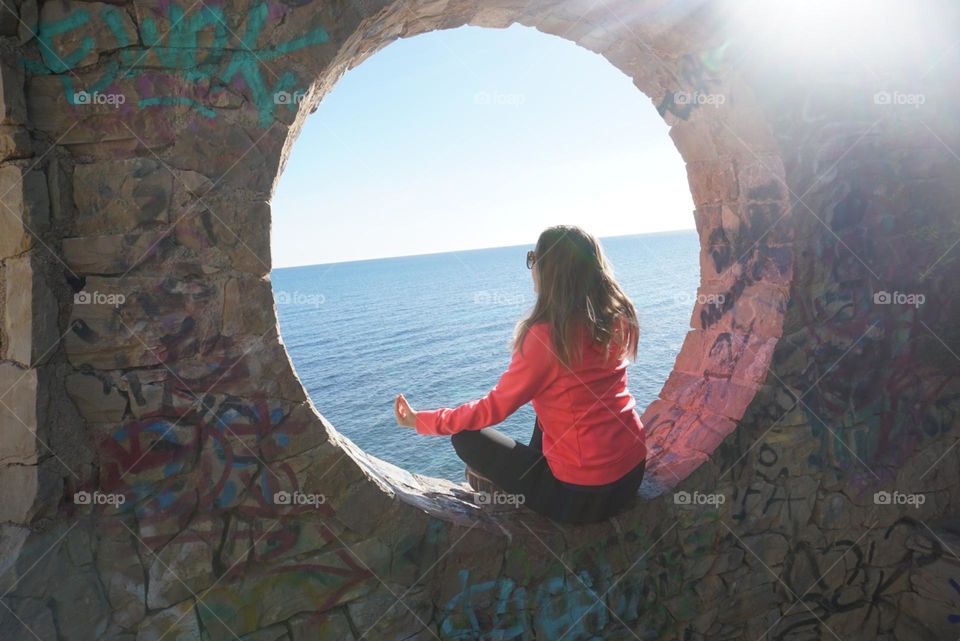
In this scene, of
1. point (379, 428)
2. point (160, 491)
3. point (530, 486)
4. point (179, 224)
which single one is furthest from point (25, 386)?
point (379, 428)

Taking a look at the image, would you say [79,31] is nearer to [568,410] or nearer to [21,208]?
[21,208]

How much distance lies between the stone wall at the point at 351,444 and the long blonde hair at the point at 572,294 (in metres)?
0.89

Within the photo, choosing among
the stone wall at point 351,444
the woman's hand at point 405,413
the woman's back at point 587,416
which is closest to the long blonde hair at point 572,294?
the woman's back at point 587,416

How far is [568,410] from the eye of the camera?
2670mm

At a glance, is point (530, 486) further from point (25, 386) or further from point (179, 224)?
point (25, 386)

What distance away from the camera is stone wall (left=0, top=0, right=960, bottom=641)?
2141 mm

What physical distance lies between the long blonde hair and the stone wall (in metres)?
0.89

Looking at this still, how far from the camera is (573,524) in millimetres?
2840

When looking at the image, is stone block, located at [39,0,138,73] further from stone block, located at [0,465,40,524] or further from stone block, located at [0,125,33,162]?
stone block, located at [0,465,40,524]

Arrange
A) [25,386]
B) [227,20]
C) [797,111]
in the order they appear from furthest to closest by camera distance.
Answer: [797,111], [227,20], [25,386]

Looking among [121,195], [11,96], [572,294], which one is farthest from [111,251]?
[572,294]

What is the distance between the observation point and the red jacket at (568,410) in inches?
101

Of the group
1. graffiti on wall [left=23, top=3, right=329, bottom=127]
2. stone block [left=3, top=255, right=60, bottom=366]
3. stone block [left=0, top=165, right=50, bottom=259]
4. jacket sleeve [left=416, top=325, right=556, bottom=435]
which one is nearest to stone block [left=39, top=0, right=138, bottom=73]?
graffiti on wall [left=23, top=3, right=329, bottom=127]

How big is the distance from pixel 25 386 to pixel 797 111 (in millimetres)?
3519
